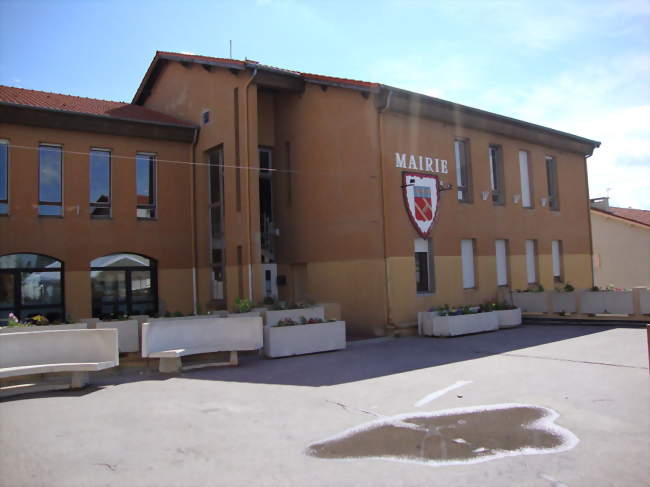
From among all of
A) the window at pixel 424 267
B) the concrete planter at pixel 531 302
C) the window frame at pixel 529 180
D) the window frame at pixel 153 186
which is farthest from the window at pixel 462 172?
the window frame at pixel 153 186

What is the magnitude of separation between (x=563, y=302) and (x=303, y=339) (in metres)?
9.30

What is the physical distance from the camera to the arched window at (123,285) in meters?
16.2

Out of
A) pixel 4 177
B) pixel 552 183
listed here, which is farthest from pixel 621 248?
pixel 4 177

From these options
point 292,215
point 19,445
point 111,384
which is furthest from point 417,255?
point 19,445

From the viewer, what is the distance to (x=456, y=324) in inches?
553

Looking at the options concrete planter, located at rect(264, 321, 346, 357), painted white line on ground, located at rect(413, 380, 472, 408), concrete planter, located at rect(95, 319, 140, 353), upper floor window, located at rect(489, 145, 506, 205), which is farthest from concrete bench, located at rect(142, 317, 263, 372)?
upper floor window, located at rect(489, 145, 506, 205)

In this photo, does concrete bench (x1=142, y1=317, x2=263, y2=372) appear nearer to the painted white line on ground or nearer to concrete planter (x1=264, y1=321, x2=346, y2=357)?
concrete planter (x1=264, y1=321, x2=346, y2=357)

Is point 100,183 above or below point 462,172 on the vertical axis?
below

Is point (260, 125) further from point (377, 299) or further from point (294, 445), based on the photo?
point (294, 445)

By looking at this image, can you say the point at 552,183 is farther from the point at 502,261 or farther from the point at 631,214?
the point at 631,214

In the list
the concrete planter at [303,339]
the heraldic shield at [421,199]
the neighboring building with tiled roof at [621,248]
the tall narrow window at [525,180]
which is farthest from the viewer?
the neighboring building with tiled roof at [621,248]

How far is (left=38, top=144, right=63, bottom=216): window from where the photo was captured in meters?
15.5

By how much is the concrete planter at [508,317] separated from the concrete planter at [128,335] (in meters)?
9.52

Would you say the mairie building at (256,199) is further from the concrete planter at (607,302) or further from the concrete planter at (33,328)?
the concrete planter at (33,328)
